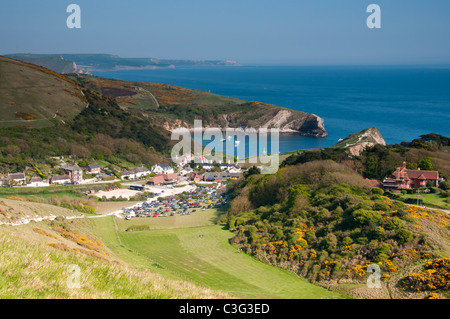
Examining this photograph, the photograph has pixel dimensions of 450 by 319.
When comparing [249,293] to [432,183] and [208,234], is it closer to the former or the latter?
[208,234]

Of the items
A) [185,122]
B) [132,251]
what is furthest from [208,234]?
[185,122]

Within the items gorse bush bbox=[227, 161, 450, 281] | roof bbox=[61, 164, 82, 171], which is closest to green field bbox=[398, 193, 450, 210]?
gorse bush bbox=[227, 161, 450, 281]

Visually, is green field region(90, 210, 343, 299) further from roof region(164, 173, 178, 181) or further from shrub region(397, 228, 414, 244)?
roof region(164, 173, 178, 181)

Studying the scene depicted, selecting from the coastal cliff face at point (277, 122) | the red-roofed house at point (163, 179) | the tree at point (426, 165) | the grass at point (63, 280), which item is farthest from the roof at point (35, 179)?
the coastal cliff face at point (277, 122)

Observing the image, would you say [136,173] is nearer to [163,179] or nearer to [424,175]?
[163,179]

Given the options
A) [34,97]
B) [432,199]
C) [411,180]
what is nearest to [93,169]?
[34,97]

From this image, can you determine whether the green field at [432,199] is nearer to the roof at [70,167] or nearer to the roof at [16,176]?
the roof at [70,167]
